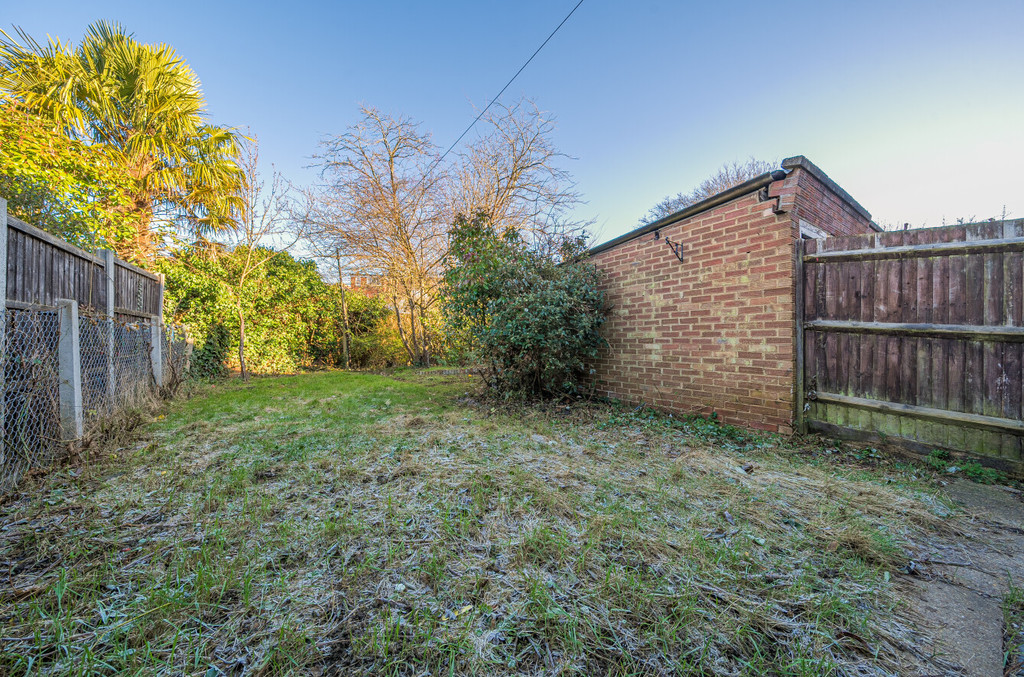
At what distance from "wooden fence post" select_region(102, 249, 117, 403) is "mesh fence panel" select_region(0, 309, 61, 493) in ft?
3.71

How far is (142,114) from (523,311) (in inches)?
370

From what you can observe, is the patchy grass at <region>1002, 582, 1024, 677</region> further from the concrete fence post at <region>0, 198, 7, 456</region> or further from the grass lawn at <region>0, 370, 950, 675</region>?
the concrete fence post at <region>0, 198, 7, 456</region>

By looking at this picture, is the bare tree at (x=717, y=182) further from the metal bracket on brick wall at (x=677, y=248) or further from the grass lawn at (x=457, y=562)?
the grass lawn at (x=457, y=562)

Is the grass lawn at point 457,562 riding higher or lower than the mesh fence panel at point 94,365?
lower

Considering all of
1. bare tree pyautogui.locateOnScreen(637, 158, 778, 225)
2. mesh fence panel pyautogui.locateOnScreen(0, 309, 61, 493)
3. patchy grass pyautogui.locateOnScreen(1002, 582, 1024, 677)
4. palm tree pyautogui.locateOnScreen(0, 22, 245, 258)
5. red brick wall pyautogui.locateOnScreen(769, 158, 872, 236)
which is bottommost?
patchy grass pyautogui.locateOnScreen(1002, 582, 1024, 677)

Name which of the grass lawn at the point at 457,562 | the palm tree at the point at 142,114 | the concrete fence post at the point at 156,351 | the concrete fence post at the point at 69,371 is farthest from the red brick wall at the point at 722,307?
the palm tree at the point at 142,114

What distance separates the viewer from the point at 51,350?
9.62 ft

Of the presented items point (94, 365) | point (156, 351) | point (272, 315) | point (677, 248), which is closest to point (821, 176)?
point (677, 248)

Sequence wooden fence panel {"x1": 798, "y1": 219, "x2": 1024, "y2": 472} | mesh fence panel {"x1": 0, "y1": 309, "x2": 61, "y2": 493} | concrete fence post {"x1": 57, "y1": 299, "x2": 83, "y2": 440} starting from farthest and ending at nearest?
concrete fence post {"x1": 57, "y1": 299, "x2": 83, "y2": 440} < wooden fence panel {"x1": 798, "y1": 219, "x2": 1024, "y2": 472} < mesh fence panel {"x1": 0, "y1": 309, "x2": 61, "y2": 493}

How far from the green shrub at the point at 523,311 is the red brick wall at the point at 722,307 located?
550mm

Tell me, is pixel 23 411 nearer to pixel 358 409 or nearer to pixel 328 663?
pixel 358 409

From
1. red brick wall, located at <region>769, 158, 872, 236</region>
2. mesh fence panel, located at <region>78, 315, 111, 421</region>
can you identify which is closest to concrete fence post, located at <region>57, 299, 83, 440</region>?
mesh fence panel, located at <region>78, 315, 111, 421</region>

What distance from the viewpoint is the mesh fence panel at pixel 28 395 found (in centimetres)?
246

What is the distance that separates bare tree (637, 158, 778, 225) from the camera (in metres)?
18.9
